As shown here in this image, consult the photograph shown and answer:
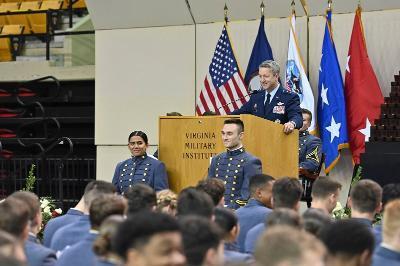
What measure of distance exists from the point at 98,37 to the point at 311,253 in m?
11.8

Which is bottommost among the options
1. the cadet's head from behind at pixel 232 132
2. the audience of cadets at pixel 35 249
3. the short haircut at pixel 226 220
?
the audience of cadets at pixel 35 249

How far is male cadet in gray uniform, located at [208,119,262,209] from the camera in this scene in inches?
361

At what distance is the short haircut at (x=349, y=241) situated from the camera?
450 centimetres

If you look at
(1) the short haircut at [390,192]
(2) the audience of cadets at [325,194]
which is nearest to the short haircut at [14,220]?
(2) the audience of cadets at [325,194]

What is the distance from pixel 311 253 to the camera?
3803 mm

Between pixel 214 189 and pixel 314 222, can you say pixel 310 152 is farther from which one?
pixel 314 222

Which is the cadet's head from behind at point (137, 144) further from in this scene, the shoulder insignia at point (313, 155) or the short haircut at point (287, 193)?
the short haircut at point (287, 193)

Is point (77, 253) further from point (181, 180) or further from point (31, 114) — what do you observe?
point (31, 114)

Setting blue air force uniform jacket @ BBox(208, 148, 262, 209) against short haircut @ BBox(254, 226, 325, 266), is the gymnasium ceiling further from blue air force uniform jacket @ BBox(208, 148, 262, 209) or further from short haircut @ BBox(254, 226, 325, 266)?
short haircut @ BBox(254, 226, 325, 266)

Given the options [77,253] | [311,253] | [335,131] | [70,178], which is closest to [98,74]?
[70,178]

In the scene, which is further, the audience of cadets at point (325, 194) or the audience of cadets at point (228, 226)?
the audience of cadets at point (325, 194)

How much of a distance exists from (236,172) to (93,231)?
390 cm

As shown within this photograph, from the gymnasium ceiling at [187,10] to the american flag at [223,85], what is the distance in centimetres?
52

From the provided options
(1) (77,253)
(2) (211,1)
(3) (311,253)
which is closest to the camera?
(3) (311,253)
